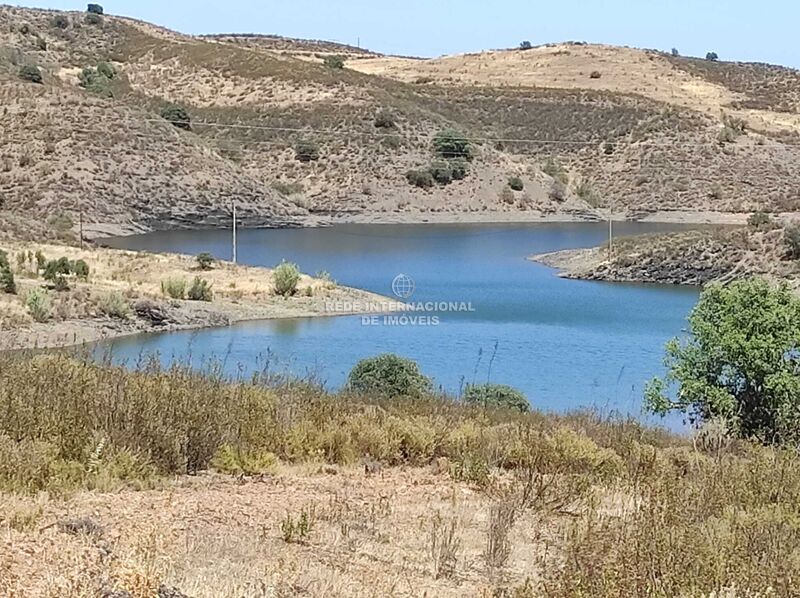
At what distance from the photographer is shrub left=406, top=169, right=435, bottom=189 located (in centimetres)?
7388

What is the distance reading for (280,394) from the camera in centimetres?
940

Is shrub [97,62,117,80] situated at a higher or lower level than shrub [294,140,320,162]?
higher

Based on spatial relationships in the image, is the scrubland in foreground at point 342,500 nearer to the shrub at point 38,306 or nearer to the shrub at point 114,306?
the shrub at point 38,306

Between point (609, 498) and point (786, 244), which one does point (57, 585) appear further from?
point (786, 244)

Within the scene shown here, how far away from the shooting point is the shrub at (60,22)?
351ft

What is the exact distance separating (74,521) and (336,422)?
11.0ft

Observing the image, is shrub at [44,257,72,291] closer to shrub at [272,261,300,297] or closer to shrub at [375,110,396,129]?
shrub at [272,261,300,297]

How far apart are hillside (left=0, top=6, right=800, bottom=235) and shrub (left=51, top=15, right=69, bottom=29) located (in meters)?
0.21

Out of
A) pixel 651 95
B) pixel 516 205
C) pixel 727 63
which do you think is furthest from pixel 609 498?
pixel 727 63

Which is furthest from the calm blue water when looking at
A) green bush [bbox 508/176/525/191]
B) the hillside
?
green bush [bbox 508/176/525/191]

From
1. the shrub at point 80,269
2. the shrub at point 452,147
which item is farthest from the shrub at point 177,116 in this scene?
the shrub at point 80,269

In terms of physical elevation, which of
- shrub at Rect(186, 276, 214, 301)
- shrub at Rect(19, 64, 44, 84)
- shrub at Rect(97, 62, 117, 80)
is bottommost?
shrub at Rect(186, 276, 214, 301)

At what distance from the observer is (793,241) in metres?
42.6

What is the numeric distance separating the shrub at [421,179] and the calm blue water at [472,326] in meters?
11.8
